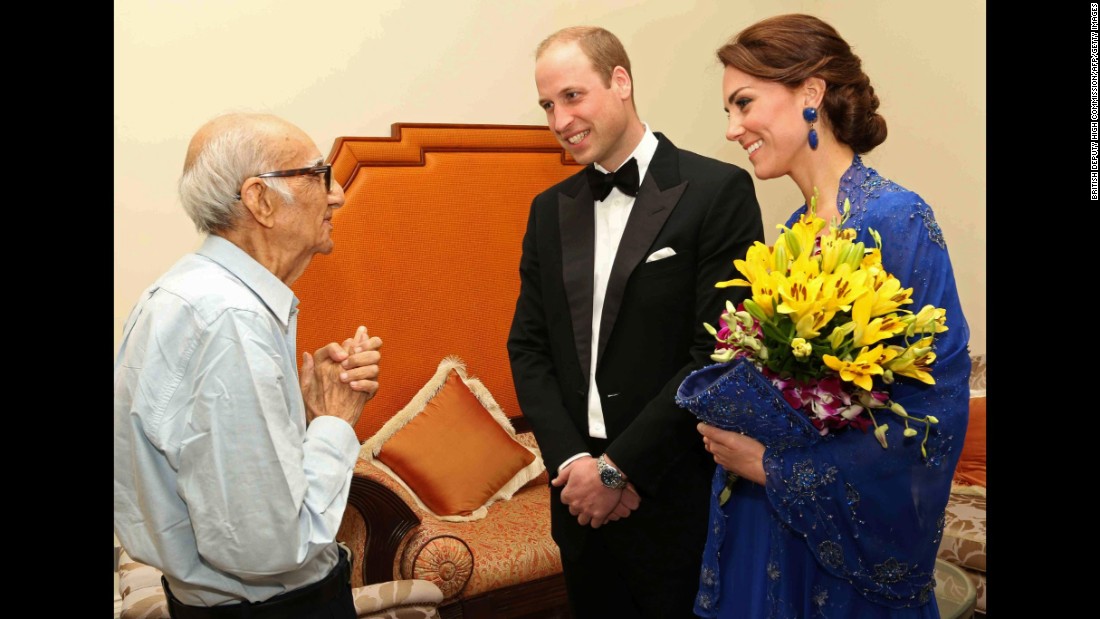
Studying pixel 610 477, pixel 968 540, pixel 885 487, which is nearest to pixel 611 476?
pixel 610 477

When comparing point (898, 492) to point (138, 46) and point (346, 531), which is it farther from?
point (138, 46)

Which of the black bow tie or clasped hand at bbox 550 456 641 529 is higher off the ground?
the black bow tie

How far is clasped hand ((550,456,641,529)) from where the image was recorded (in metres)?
2.16

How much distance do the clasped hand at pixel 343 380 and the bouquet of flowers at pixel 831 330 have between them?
651 mm

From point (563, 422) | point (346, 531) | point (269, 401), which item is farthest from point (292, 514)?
point (346, 531)

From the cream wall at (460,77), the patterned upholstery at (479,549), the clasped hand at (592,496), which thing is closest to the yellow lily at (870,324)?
the clasped hand at (592,496)

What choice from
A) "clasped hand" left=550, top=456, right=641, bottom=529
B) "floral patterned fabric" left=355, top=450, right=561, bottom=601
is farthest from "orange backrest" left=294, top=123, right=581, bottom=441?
"clasped hand" left=550, top=456, right=641, bottom=529

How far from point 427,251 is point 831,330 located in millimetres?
2486

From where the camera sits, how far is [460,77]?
156 inches

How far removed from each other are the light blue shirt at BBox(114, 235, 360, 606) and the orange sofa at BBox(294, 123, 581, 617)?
5.41 ft

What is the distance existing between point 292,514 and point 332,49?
266 centimetres

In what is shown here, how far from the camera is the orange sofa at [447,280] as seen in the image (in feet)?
10.8

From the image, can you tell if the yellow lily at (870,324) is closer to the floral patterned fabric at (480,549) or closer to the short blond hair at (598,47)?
the short blond hair at (598,47)

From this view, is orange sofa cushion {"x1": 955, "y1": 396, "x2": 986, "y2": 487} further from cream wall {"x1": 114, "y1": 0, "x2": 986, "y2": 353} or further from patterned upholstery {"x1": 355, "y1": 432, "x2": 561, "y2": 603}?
patterned upholstery {"x1": 355, "y1": 432, "x2": 561, "y2": 603}
